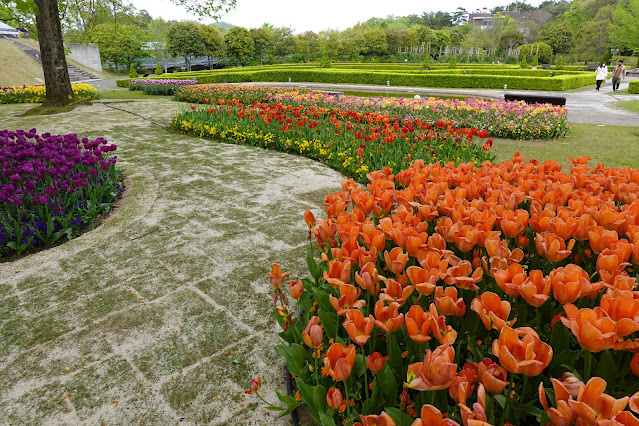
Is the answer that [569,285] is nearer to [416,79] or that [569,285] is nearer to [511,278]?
[511,278]

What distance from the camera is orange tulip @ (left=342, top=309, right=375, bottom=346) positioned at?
127cm

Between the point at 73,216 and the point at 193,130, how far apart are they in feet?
19.8

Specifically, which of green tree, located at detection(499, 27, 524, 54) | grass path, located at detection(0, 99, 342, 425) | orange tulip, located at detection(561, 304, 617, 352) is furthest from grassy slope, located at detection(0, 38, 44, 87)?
green tree, located at detection(499, 27, 524, 54)

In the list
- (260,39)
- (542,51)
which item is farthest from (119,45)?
(542,51)

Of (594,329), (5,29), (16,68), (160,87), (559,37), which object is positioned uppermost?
(559,37)

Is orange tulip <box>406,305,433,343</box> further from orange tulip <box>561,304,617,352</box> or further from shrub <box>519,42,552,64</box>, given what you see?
shrub <box>519,42,552,64</box>

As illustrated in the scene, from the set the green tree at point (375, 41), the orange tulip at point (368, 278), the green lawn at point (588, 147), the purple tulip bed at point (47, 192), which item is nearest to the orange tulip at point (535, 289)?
the orange tulip at point (368, 278)

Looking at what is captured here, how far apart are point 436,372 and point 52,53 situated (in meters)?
16.3

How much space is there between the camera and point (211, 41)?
51125 millimetres

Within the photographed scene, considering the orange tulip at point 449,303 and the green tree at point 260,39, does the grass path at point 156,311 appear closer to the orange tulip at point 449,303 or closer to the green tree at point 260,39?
the orange tulip at point 449,303

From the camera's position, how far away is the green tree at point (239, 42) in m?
49.5

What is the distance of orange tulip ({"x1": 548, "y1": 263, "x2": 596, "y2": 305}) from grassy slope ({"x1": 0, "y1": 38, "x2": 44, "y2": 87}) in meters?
34.7

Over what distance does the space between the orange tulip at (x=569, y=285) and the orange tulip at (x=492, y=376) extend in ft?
1.23

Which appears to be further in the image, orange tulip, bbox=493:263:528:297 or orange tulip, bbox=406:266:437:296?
orange tulip, bbox=406:266:437:296
